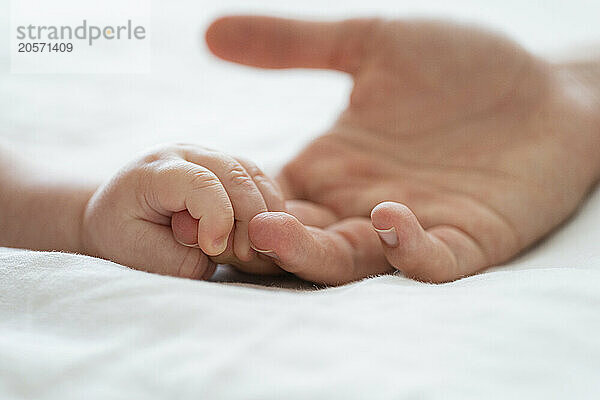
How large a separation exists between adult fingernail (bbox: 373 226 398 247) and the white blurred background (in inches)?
12.1

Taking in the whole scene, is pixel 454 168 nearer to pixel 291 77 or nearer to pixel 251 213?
pixel 251 213

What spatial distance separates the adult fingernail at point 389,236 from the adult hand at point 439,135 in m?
0.07

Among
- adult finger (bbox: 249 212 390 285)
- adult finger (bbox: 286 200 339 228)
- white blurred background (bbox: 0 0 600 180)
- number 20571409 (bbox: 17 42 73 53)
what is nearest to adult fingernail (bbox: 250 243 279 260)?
adult finger (bbox: 249 212 390 285)

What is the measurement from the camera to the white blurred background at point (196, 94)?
1042 mm

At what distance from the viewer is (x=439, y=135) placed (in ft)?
2.81

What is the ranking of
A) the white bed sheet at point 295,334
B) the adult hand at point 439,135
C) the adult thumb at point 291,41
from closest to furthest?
the white bed sheet at point 295,334 → the adult hand at point 439,135 → the adult thumb at point 291,41

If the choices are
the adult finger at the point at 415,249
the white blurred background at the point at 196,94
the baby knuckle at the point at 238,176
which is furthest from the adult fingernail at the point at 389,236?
the white blurred background at the point at 196,94

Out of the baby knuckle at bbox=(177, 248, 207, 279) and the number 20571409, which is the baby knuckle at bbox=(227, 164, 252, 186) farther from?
the number 20571409

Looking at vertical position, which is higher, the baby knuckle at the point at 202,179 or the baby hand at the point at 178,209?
the baby knuckle at the point at 202,179

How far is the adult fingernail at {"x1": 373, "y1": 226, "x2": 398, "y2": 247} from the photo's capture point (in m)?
0.59

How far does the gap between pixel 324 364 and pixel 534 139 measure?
480 mm

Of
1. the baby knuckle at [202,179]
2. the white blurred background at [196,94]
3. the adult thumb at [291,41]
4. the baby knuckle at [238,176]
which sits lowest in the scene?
the white blurred background at [196,94]

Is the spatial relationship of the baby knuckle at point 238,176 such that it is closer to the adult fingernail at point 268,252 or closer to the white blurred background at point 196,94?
the adult fingernail at point 268,252

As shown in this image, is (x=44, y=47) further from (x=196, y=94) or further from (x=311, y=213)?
(x=311, y=213)
